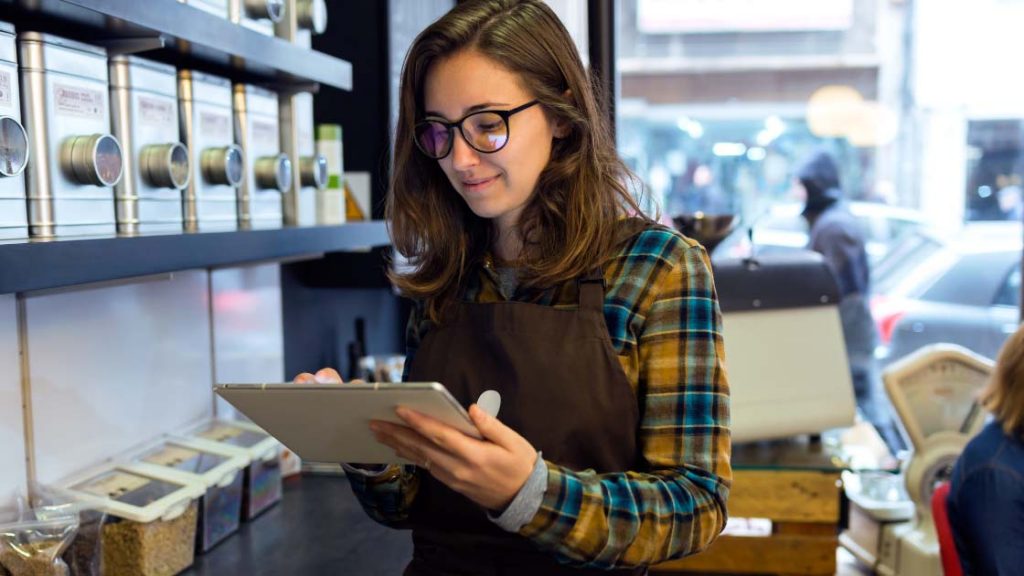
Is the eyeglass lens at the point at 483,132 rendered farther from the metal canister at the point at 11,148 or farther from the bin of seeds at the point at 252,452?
the bin of seeds at the point at 252,452

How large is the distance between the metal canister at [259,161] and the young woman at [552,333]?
0.50 meters

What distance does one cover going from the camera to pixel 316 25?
2072mm

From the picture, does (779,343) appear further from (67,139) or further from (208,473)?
(67,139)

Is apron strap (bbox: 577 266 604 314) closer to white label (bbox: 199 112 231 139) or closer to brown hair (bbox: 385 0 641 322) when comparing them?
brown hair (bbox: 385 0 641 322)

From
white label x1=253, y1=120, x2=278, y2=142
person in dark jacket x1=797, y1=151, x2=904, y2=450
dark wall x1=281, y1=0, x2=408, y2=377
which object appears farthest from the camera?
person in dark jacket x1=797, y1=151, x2=904, y2=450

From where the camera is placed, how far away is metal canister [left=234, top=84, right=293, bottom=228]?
190 centimetres

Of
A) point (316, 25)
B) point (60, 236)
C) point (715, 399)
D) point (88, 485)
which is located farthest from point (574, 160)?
point (88, 485)

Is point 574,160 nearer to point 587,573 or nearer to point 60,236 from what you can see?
point 587,573

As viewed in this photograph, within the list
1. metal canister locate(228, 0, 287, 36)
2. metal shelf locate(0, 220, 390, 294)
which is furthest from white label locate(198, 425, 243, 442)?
metal canister locate(228, 0, 287, 36)

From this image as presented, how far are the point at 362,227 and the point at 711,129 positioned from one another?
7.05ft

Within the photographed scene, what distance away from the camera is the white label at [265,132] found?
1.96m

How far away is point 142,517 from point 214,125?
69cm

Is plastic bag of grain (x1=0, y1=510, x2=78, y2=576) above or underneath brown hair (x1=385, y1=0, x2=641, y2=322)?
underneath

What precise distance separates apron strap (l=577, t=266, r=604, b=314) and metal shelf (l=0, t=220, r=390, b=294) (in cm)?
60
